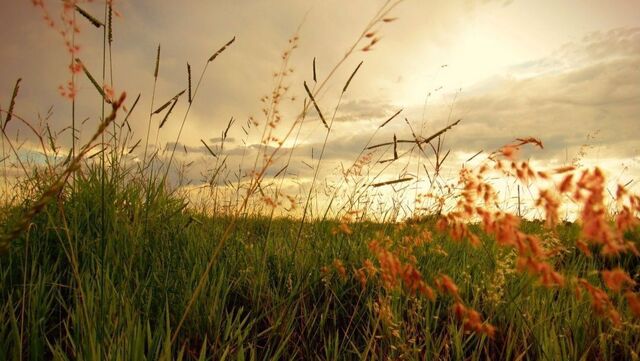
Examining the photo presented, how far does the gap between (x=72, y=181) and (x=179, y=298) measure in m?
1.82

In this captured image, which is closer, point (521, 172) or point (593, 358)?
point (521, 172)

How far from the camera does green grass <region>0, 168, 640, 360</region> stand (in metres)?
2.16

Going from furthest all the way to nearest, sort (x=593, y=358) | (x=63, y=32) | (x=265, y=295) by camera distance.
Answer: (x=265, y=295) → (x=593, y=358) → (x=63, y=32)

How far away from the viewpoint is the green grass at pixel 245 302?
2158mm

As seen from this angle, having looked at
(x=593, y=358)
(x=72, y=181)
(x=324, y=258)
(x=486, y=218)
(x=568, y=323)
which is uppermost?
(x=72, y=181)

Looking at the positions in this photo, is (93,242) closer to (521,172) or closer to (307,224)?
(307,224)

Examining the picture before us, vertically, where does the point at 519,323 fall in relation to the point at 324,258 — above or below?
below

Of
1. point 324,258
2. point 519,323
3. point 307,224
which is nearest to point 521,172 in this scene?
point 519,323

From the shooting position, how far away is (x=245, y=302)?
2797 mm

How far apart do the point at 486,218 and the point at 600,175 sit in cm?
24

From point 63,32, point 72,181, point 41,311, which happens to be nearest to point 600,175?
point 63,32

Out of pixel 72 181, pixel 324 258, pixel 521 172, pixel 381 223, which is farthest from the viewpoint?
pixel 381 223

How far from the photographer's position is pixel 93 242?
277 centimetres

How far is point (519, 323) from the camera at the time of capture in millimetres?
2561
